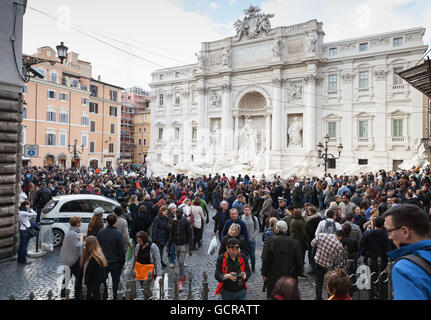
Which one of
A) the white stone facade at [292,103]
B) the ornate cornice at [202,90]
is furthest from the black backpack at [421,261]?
the ornate cornice at [202,90]

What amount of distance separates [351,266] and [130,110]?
6788 cm

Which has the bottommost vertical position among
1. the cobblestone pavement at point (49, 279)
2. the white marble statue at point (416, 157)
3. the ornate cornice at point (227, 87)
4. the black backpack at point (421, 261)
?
the cobblestone pavement at point (49, 279)

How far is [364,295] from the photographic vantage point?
608 cm

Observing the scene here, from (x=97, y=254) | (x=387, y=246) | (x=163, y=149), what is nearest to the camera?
(x=97, y=254)

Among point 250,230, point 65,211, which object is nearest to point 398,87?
point 250,230

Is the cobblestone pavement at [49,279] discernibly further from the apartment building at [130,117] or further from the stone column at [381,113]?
the apartment building at [130,117]

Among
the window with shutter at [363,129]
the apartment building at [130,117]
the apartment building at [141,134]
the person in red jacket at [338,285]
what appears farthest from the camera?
the apartment building at [130,117]

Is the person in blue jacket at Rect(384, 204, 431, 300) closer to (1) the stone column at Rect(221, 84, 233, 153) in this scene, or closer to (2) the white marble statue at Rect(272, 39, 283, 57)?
(2) the white marble statue at Rect(272, 39, 283, 57)

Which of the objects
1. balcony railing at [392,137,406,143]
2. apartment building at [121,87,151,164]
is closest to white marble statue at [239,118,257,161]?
balcony railing at [392,137,406,143]

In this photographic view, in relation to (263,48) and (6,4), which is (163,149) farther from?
(6,4)

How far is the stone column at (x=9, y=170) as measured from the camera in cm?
805

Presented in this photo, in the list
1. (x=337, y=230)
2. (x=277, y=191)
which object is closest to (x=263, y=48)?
(x=277, y=191)

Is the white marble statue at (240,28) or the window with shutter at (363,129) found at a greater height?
the white marble statue at (240,28)

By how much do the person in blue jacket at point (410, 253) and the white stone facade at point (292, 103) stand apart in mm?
27213
